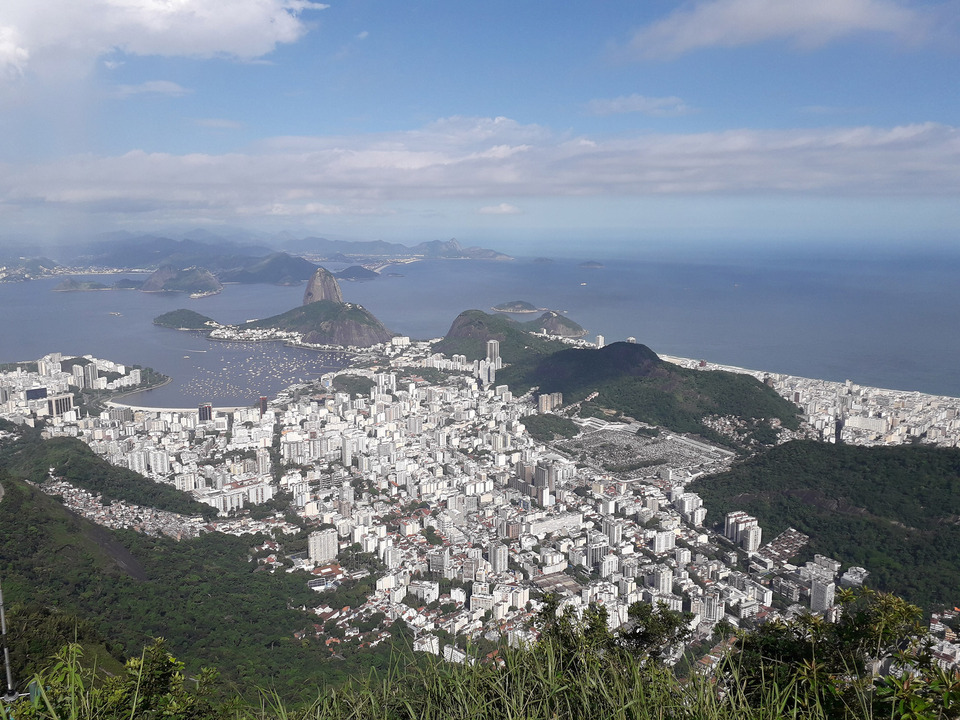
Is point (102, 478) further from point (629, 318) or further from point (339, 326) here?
point (629, 318)

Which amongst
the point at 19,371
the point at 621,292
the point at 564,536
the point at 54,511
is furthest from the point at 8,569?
the point at 621,292

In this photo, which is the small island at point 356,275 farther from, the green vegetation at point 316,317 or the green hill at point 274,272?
the green vegetation at point 316,317

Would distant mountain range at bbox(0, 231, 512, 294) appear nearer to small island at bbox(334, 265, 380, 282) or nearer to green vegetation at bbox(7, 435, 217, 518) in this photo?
small island at bbox(334, 265, 380, 282)

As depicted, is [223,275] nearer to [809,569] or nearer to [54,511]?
[54,511]

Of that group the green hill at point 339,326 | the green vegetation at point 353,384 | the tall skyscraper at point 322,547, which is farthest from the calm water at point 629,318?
the tall skyscraper at point 322,547

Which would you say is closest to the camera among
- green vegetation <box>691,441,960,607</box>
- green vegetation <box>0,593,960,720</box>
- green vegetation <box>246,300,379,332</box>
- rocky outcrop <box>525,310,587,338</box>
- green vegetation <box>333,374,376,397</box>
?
green vegetation <box>0,593,960,720</box>

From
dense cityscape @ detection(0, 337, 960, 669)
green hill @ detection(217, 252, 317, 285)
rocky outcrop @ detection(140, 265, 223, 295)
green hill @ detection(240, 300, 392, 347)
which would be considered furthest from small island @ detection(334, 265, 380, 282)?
dense cityscape @ detection(0, 337, 960, 669)
